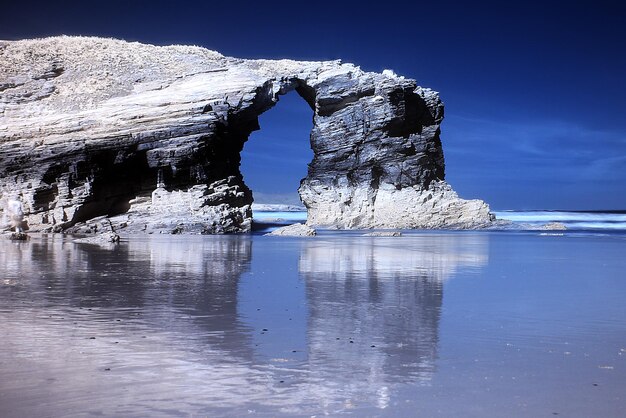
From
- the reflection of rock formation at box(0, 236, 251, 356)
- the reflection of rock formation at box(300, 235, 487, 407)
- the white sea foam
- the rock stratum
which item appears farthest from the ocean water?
the reflection of rock formation at box(300, 235, 487, 407)

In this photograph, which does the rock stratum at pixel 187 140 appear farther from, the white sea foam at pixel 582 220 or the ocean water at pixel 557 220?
the white sea foam at pixel 582 220

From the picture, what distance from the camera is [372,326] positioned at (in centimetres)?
617

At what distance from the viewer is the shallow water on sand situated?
373 cm

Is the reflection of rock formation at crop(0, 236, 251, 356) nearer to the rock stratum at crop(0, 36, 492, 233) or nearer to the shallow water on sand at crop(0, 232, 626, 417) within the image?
the shallow water on sand at crop(0, 232, 626, 417)

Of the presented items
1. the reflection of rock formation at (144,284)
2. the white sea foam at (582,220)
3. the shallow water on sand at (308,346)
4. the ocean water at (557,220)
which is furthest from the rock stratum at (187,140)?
the shallow water on sand at (308,346)

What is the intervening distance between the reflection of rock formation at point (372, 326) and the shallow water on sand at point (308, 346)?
0.08 ft

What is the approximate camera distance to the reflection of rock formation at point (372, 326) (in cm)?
425

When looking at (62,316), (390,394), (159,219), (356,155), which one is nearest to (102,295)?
(62,316)

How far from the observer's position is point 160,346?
16.7 ft

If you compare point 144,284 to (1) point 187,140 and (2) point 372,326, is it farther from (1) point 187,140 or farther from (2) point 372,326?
(1) point 187,140

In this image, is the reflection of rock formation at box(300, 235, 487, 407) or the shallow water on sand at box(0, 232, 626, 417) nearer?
the shallow water on sand at box(0, 232, 626, 417)

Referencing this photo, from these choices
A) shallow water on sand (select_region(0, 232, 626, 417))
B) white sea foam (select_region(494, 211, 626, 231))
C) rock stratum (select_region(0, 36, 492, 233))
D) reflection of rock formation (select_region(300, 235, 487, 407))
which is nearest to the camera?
shallow water on sand (select_region(0, 232, 626, 417))

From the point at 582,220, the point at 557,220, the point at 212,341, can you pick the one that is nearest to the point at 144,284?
the point at 212,341

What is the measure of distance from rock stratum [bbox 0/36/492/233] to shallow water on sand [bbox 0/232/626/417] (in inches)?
800
